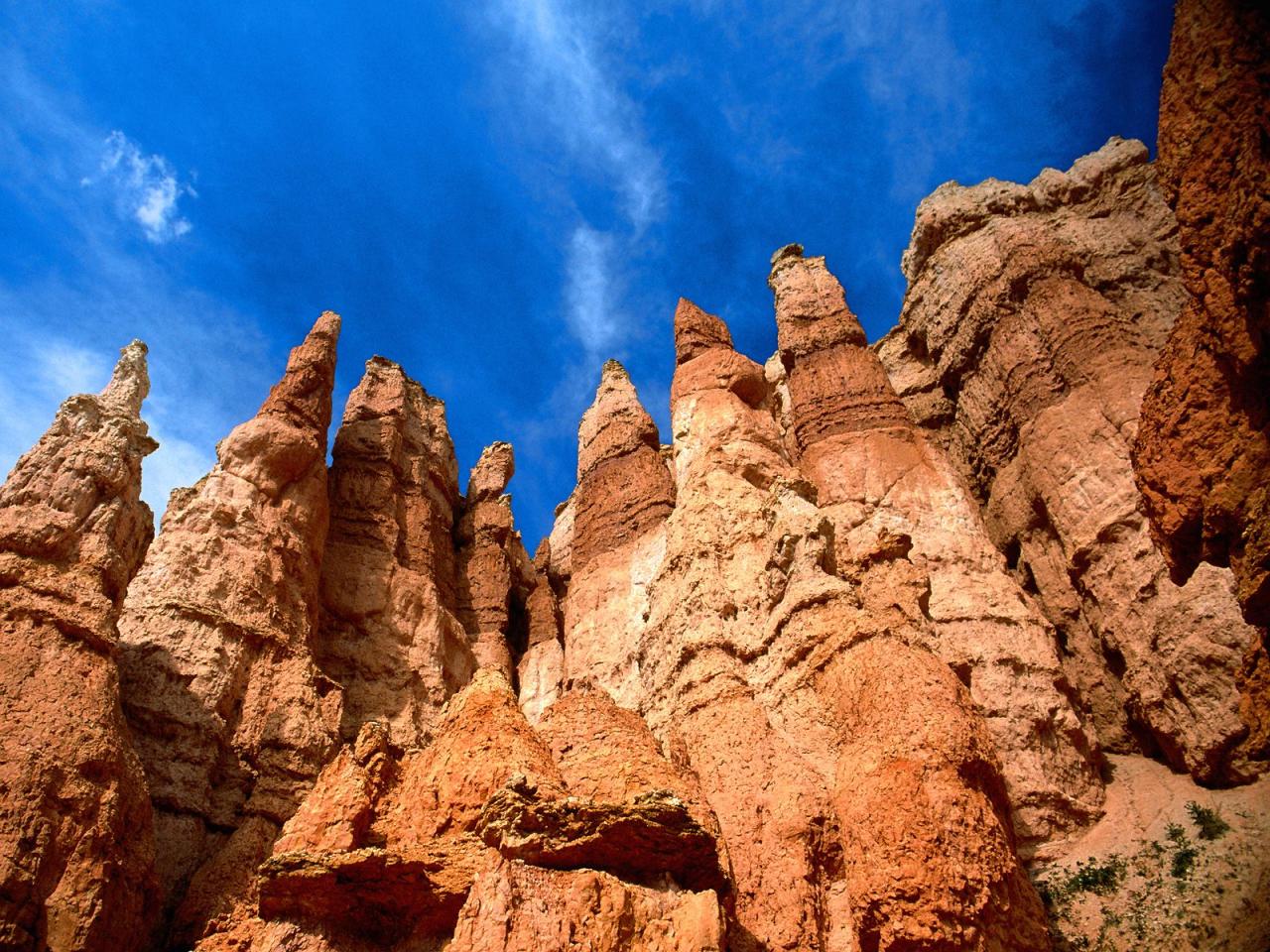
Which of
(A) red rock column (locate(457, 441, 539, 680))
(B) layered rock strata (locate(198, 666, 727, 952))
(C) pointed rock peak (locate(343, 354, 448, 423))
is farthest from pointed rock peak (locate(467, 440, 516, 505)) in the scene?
(B) layered rock strata (locate(198, 666, 727, 952))

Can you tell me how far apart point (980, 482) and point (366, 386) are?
16.7 m

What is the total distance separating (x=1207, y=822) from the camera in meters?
12.5

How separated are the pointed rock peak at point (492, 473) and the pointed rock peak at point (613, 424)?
3572 millimetres

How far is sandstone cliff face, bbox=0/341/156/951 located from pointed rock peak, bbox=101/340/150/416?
0.81 meters

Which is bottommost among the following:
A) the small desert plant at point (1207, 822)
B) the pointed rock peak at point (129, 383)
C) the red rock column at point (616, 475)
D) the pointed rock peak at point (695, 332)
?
the small desert plant at point (1207, 822)

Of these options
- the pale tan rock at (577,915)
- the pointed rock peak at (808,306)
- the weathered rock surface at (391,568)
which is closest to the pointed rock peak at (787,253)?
the pointed rock peak at (808,306)

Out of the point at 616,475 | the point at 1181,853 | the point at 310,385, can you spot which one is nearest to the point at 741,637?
the point at 1181,853

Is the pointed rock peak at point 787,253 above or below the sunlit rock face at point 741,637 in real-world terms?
above

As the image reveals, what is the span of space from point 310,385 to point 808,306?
530 inches

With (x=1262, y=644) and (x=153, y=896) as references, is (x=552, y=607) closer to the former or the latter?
(x=153, y=896)

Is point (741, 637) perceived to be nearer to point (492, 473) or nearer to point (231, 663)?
point (231, 663)

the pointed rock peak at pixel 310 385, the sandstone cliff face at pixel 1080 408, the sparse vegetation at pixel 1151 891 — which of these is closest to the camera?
the sparse vegetation at pixel 1151 891

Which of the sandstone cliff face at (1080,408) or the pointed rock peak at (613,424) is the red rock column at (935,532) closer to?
the sandstone cliff face at (1080,408)

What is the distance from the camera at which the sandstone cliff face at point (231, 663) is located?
1261 cm
